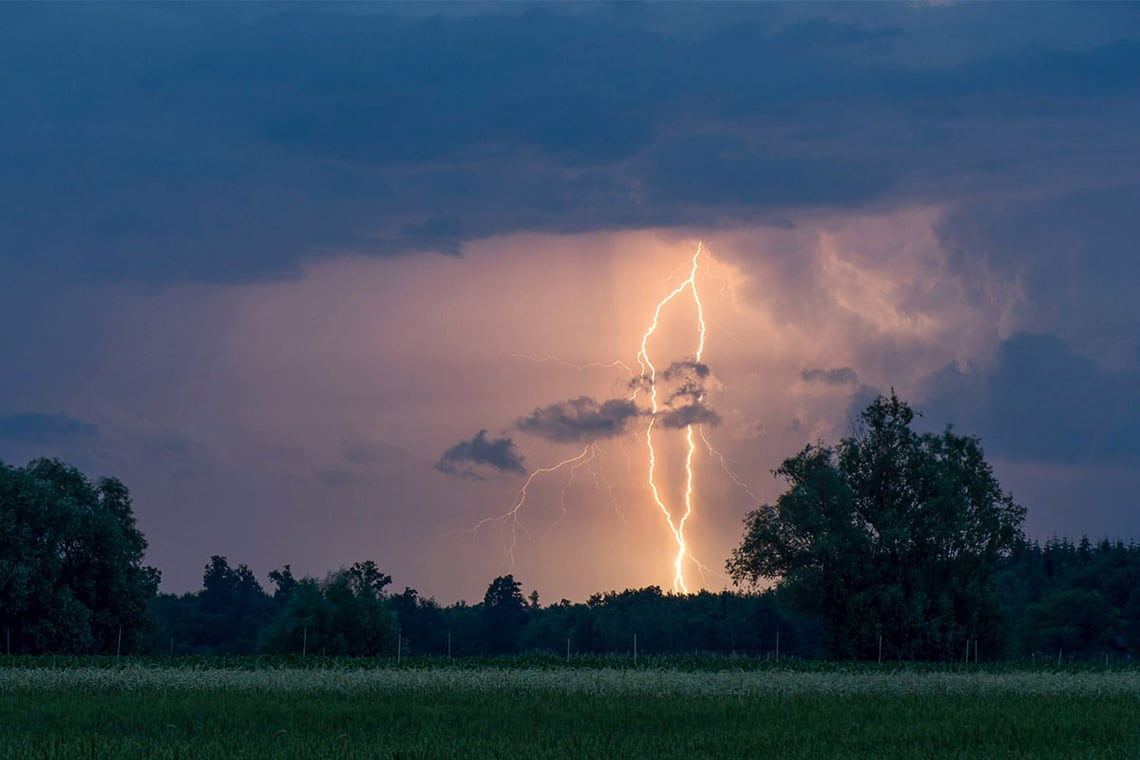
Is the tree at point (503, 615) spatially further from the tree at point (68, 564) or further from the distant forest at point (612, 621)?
the tree at point (68, 564)

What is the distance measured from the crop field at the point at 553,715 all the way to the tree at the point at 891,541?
846 inches

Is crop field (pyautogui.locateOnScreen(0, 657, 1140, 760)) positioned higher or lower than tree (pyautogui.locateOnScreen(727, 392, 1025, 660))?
lower

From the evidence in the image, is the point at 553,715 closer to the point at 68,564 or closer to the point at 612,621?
the point at 68,564

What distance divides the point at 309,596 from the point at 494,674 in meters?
60.9

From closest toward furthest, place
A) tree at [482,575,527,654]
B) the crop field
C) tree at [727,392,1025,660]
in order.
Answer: the crop field < tree at [727,392,1025,660] < tree at [482,575,527,654]

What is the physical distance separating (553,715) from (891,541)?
4290 cm

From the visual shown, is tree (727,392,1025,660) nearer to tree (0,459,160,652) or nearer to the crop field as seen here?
the crop field

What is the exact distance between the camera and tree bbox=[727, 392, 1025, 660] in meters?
72.1

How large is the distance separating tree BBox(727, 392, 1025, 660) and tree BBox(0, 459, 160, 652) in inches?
1375

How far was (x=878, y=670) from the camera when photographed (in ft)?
199

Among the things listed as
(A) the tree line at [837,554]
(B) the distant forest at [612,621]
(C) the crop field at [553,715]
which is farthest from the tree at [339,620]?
(C) the crop field at [553,715]

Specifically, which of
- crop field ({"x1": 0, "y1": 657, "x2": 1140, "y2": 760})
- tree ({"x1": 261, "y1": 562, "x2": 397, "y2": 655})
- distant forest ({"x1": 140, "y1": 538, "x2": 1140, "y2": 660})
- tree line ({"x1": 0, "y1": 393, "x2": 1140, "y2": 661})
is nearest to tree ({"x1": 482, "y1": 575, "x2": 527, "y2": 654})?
distant forest ({"x1": 140, "y1": 538, "x2": 1140, "y2": 660})

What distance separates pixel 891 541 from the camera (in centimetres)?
A: 7319

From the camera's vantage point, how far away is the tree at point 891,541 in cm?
7206
